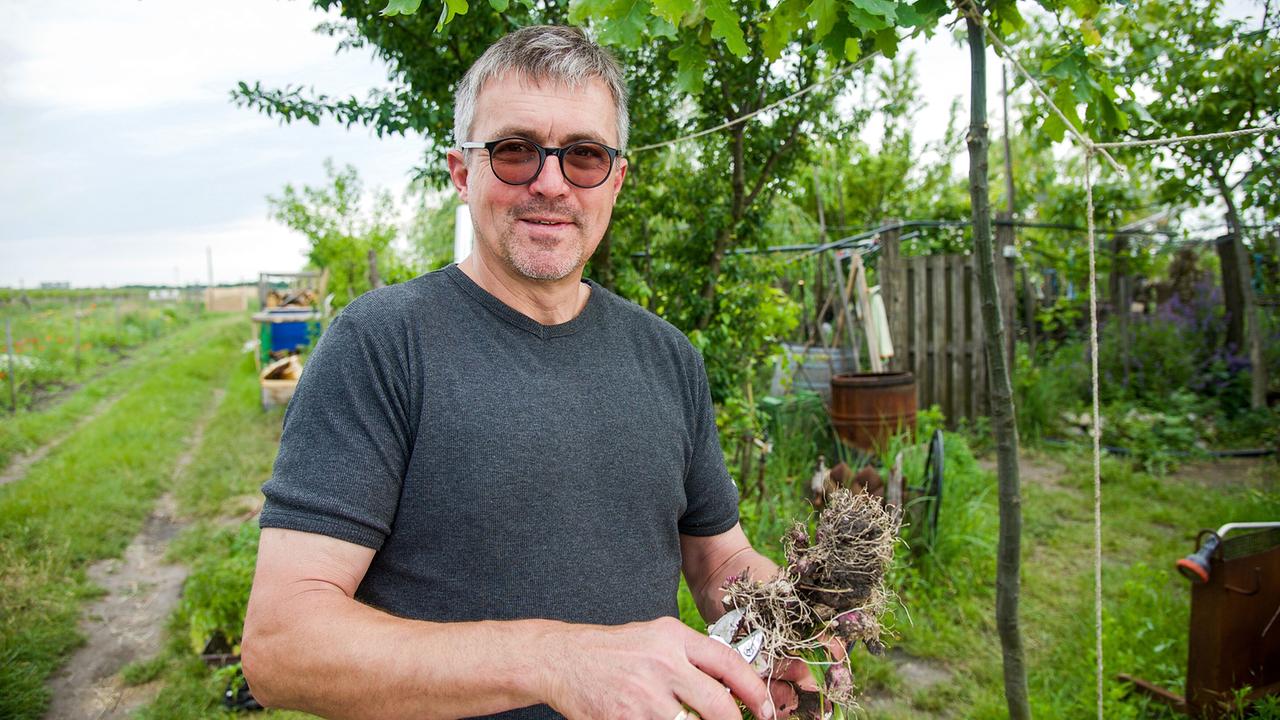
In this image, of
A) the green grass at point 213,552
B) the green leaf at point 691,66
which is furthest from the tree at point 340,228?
the green leaf at point 691,66

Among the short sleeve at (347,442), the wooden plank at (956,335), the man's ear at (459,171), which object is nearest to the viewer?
the short sleeve at (347,442)

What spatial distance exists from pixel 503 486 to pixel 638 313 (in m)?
0.67

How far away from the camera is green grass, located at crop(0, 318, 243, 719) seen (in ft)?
12.8

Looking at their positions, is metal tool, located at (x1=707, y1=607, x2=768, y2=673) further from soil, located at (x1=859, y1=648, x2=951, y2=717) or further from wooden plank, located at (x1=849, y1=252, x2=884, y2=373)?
wooden plank, located at (x1=849, y1=252, x2=884, y2=373)

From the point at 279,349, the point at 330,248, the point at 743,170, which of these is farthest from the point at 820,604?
the point at 279,349

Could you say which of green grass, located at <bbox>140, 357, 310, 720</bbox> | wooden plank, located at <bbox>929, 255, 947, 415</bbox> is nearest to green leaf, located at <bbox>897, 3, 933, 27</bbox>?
green grass, located at <bbox>140, 357, 310, 720</bbox>

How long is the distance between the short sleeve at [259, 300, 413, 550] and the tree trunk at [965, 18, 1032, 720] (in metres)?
1.53

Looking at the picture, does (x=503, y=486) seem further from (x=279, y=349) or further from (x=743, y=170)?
(x=279, y=349)

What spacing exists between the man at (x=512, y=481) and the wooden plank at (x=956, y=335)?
22.3 ft

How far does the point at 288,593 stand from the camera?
1227 millimetres

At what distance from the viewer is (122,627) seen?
4465mm

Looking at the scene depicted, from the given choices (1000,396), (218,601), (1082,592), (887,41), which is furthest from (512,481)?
(1082,592)

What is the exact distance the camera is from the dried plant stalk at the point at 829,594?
1.41 metres

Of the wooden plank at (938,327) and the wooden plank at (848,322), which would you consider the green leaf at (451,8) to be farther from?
the wooden plank at (938,327)
